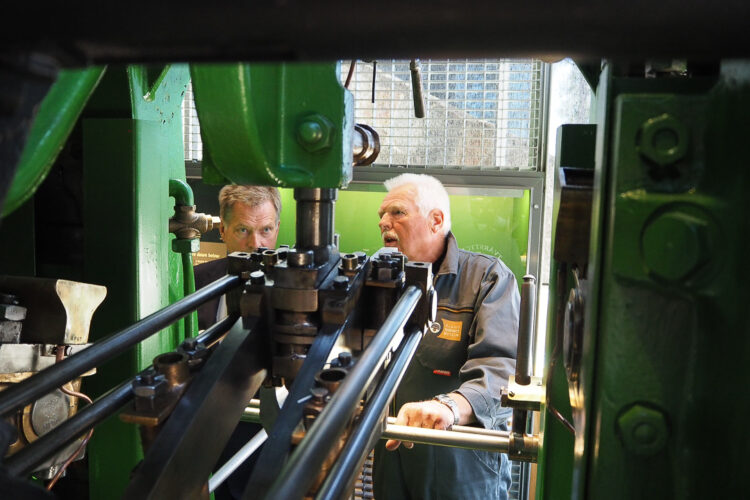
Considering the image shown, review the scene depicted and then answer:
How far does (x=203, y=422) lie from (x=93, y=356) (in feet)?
0.68

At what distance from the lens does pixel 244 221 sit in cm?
347

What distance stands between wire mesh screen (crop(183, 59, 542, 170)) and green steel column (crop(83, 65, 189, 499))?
6.47 feet

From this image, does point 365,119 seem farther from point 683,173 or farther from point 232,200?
point 683,173

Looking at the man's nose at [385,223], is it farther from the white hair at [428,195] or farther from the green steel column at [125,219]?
the green steel column at [125,219]

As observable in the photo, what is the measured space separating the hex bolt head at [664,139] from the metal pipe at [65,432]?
0.86 meters

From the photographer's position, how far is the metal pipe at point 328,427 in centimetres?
61

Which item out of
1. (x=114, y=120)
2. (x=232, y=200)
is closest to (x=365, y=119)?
(x=232, y=200)

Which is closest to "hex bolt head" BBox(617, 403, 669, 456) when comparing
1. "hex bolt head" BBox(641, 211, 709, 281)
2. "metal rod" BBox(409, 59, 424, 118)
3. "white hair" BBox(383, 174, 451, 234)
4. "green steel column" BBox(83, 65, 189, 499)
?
"hex bolt head" BBox(641, 211, 709, 281)

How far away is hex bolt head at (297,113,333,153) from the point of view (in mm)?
1014

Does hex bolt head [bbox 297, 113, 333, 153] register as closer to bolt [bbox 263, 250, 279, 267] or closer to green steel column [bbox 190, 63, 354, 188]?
green steel column [bbox 190, 63, 354, 188]

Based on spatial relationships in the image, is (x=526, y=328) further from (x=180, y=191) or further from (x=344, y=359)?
(x=180, y=191)

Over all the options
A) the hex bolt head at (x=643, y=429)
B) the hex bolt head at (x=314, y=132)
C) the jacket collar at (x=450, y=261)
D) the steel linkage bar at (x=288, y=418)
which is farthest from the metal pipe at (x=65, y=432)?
the jacket collar at (x=450, y=261)

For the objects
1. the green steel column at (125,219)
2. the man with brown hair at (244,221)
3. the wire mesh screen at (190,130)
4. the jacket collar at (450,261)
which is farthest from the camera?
the wire mesh screen at (190,130)

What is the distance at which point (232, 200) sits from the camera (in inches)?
137
